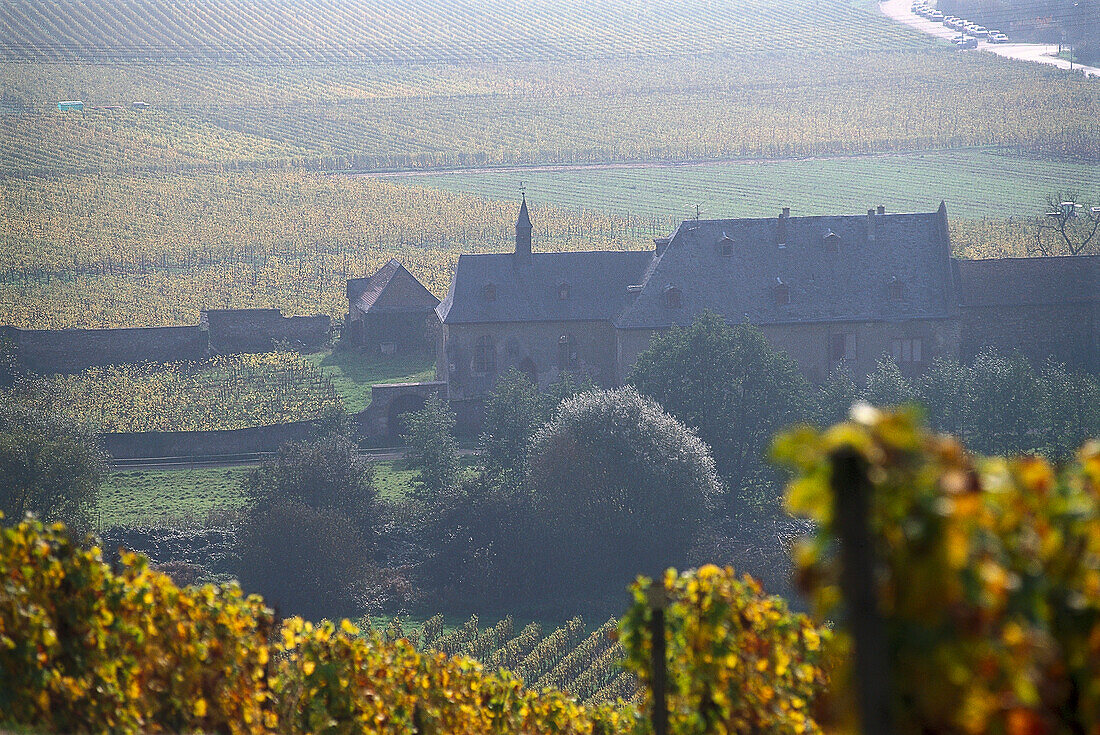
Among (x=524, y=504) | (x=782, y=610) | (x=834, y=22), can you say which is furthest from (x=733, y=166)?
(x=782, y=610)

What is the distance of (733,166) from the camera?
10188 cm

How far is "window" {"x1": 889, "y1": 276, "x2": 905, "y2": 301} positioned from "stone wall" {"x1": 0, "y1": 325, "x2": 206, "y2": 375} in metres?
32.3

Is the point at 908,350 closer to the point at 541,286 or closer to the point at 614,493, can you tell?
the point at 541,286

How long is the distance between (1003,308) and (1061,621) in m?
51.7

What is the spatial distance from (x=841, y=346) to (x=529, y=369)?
13032 mm

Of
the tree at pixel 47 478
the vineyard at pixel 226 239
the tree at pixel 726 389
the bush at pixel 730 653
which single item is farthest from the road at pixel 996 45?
the bush at pixel 730 653

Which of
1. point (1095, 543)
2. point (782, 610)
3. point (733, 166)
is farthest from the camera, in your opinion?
point (733, 166)

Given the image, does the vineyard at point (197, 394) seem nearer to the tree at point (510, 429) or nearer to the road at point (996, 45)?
the tree at point (510, 429)

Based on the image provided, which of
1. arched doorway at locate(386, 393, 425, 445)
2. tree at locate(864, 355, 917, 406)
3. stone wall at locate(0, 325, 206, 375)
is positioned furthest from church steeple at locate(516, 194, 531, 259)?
stone wall at locate(0, 325, 206, 375)

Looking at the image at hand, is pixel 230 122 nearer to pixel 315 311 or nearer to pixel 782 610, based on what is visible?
pixel 315 311

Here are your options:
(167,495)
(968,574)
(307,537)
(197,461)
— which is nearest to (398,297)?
(197,461)

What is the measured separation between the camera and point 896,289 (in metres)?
52.5

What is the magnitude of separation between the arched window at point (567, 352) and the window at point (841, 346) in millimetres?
10627

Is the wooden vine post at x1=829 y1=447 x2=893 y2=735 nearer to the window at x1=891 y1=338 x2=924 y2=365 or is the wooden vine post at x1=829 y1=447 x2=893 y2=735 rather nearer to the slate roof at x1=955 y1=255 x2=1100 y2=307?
the window at x1=891 y1=338 x2=924 y2=365
